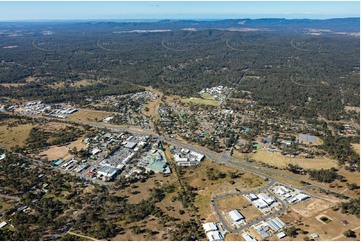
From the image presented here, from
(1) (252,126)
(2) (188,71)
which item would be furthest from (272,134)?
(2) (188,71)

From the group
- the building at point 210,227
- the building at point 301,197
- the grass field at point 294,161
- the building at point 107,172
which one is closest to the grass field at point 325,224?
the building at point 301,197

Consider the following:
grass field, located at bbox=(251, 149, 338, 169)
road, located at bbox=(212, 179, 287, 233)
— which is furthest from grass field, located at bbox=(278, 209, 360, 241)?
grass field, located at bbox=(251, 149, 338, 169)

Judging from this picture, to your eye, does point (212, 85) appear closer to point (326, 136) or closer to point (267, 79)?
point (267, 79)

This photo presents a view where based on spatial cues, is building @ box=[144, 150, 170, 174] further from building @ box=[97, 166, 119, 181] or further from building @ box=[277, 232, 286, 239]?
building @ box=[277, 232, 286, 239]

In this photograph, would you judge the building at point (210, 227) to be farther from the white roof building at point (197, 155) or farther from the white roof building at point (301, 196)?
the white roof building at point (197, 155)

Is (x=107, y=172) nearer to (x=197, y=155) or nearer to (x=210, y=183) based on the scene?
(x=197, y=155)
